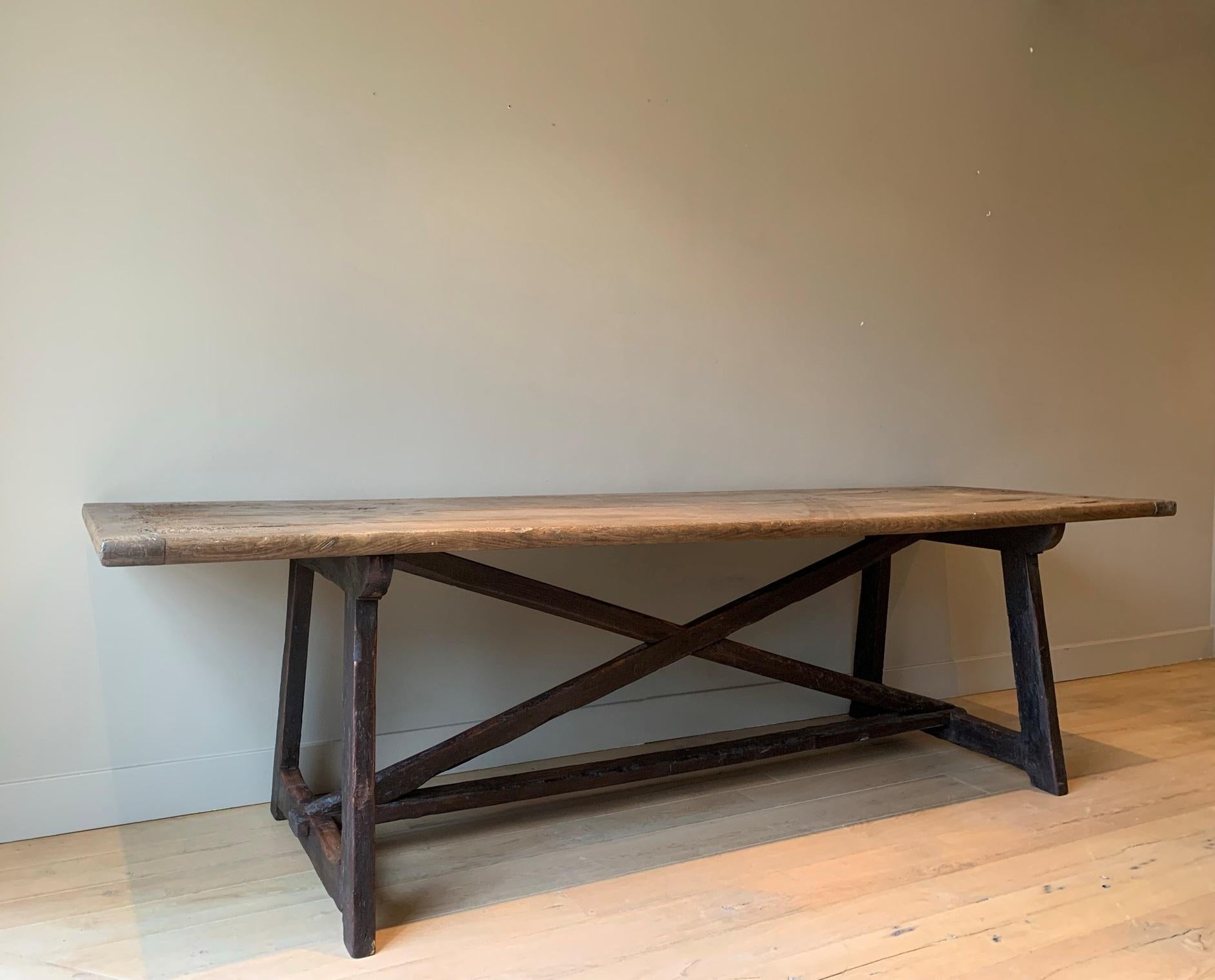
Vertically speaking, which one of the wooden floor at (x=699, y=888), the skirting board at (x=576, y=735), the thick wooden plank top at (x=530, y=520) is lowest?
the skirting board at (x=576, y=735)

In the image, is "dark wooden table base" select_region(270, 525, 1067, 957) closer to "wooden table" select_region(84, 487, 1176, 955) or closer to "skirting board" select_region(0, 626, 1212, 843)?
"wooden table" select_region(84, 487, 1176, 955)

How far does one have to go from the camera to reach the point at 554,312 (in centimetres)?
226

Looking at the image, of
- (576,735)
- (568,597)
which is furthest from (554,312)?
(576,735)

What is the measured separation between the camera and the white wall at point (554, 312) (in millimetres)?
1839

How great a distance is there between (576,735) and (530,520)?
3.32 feet

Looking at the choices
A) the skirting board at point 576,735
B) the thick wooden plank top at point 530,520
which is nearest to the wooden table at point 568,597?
the thick wooden plank top at point 530,520

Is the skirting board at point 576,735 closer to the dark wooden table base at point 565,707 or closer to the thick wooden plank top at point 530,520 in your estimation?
the dark wooden table base at point 565,707

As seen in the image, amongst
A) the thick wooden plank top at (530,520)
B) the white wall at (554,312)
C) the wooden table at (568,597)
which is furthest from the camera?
the white wall at (554,312)

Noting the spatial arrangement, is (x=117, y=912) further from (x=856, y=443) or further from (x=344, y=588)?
(x=856, y=443)

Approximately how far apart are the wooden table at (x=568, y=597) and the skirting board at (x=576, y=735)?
12 cm

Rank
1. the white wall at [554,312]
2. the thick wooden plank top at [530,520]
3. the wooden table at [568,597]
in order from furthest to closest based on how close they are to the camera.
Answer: the white wall at [554,312], the wooden table at [568,597], the thick wooden plank top at [530,520]

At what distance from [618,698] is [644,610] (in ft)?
0.76

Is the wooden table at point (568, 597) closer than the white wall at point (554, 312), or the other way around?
the wooden table at point (568, 597)

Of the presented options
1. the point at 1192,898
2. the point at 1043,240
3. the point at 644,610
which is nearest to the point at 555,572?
the point at 644,610
